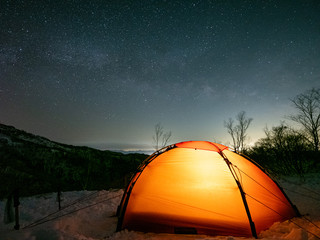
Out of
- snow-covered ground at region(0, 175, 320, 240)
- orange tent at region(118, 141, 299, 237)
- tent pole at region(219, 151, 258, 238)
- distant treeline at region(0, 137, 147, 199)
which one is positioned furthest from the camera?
distant treeline at region(0, 137, 147, 199)

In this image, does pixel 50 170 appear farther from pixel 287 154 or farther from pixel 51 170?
pixel 287 154

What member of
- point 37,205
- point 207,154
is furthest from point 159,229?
point 37,205

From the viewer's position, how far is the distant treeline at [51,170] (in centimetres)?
1155

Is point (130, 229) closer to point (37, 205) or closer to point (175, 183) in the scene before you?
point (175, 183)

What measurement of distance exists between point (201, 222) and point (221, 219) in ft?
1.58

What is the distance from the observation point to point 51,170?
50.8 feet

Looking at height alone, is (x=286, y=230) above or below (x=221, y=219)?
below

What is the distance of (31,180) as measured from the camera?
12.2 m

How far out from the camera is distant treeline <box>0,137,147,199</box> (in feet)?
37.9

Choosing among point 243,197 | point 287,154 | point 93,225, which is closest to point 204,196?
point 243,197

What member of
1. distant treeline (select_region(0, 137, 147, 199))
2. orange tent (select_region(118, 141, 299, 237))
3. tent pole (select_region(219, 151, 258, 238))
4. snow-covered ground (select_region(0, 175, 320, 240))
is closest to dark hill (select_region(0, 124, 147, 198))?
distant treeline (select_region(0, 137, 147, 199))

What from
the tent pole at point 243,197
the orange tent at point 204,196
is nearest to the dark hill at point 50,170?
the orange tent at point 204,196

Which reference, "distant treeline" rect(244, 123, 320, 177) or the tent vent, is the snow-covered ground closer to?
the tent vent

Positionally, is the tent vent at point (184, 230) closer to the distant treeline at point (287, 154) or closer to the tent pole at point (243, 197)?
the tent pole at point (243, 197)
